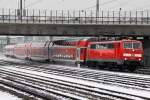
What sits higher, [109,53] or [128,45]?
[128,45]

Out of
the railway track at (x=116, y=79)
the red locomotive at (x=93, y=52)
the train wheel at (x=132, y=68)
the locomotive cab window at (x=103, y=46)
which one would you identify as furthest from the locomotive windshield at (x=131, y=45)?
the railway track at (x=116, y=79)

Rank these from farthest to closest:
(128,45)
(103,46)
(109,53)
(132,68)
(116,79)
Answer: (103,46), (109,53), (132,68), (128,45), (116,79)

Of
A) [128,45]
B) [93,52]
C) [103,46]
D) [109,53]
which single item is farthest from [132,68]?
[93,52]

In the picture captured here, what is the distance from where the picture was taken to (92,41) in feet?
132

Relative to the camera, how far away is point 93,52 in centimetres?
3850

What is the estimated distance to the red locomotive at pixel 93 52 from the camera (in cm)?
3347

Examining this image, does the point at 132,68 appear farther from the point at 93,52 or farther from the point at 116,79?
the point at 116,79

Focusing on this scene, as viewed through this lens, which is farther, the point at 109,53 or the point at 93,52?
the point at 93,52

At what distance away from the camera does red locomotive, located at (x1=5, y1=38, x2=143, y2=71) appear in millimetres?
33469

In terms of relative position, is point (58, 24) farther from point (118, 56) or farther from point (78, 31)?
point (118, 56)

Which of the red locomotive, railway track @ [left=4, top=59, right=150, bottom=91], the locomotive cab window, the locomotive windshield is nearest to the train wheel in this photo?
the red locomotive

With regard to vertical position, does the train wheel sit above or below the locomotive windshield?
below

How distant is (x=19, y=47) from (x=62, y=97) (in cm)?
5036

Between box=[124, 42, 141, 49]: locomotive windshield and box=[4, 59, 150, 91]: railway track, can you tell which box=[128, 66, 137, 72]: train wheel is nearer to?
box=[124, 42, 141, 49]: locomotive windshield
